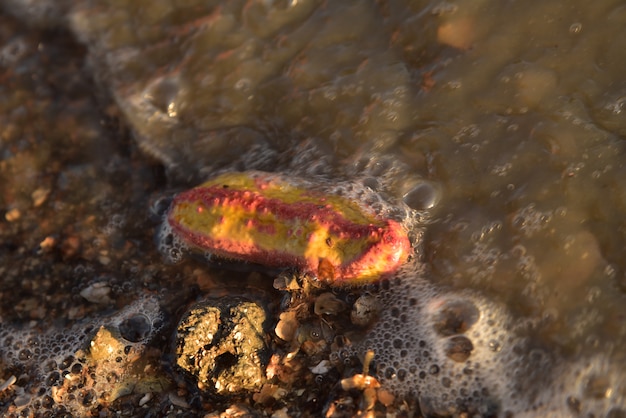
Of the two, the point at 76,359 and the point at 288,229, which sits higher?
the point at 288,229

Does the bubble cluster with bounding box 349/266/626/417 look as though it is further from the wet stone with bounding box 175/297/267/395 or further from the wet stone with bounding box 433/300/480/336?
the wet stone with bounding box 175/297/267/395

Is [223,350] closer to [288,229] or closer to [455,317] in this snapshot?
[288,229]

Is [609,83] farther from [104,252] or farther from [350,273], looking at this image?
[104,252]

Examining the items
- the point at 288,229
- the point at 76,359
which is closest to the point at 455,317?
the point at 288,229

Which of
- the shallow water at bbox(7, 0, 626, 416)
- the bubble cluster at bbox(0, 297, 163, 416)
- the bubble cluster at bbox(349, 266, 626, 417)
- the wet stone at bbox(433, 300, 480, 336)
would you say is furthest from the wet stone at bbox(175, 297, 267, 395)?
the wet stone at bbox(433, 300, 480, 336)

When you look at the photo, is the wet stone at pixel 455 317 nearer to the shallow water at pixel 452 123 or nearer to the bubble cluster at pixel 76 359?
the shallow water at pixel 452 123

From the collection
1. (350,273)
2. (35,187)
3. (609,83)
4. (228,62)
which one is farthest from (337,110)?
(35,187)

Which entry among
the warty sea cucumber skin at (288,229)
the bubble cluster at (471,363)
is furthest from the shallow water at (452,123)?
the warty sea cucumber skin at (288,229)
